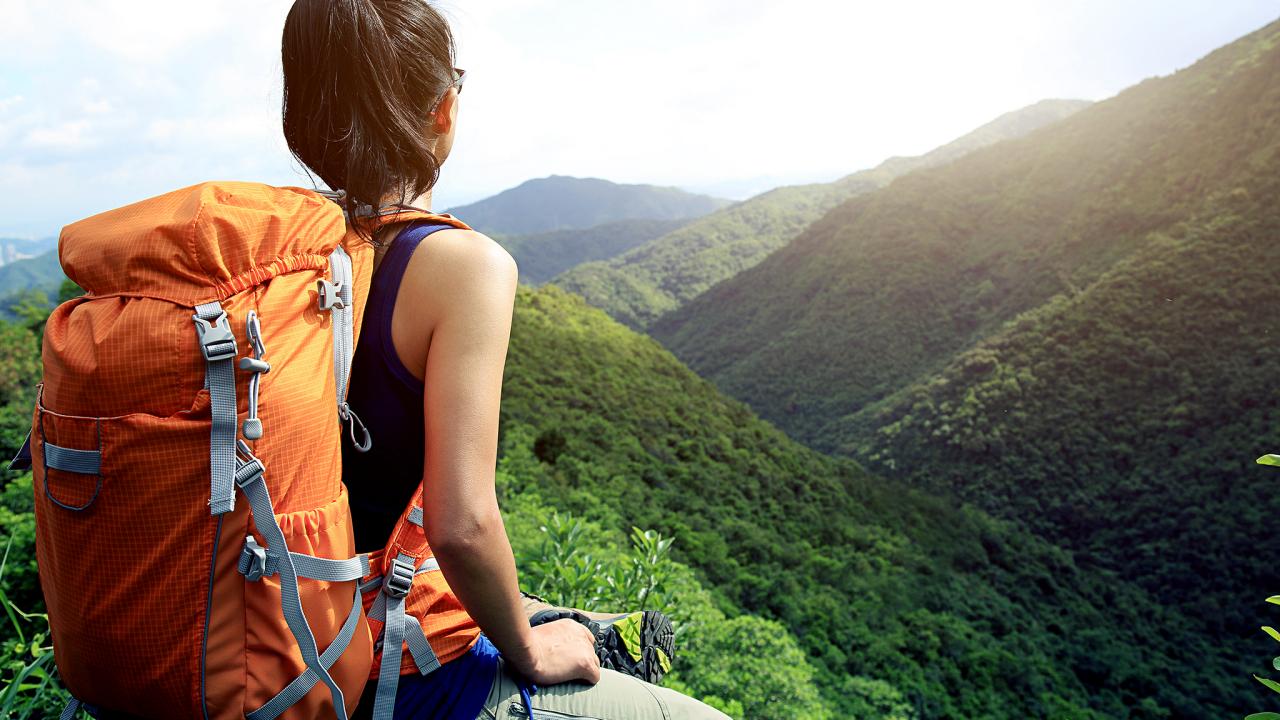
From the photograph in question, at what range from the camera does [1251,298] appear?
31.7 metres

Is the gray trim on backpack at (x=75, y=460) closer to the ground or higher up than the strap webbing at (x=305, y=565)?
higher up

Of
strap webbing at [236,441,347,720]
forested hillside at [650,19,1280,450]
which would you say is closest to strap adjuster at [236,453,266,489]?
strap webbing at [236,441,347,720]

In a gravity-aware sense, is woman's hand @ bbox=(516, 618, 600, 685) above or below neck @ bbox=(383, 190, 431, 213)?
below

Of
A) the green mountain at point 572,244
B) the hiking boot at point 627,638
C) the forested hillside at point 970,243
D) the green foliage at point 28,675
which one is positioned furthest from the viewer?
the green mountain at point 572,244

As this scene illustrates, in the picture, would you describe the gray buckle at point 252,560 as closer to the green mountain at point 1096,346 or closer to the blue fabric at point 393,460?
the blue fabric at point 393,460

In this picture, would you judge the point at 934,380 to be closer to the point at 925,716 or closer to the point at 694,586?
the point at 925,716

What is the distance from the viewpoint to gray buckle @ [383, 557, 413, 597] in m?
0.98

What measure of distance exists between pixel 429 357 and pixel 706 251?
104795 mm

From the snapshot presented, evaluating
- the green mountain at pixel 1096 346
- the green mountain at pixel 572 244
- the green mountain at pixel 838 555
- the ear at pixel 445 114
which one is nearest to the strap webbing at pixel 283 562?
the ear at pixel 445 114

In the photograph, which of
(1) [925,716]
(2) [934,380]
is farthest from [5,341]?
(2) [934,380]

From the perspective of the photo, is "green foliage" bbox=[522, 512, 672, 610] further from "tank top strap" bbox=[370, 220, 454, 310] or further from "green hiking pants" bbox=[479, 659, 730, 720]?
"tank top strap" bbox=[370, 220, 454, 310]

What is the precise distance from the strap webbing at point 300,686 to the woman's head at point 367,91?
2.10 ft

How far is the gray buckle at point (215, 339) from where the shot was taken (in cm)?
79

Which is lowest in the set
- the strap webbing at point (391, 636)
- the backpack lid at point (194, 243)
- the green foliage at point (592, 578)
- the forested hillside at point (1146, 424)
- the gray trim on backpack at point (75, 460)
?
the forested hillside at point (1146, 424)
